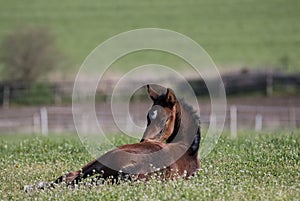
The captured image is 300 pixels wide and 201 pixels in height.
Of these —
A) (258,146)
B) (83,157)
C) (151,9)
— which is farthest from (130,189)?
(151,9)

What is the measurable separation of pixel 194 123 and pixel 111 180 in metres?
1.78

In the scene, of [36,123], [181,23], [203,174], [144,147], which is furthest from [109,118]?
[181,23]

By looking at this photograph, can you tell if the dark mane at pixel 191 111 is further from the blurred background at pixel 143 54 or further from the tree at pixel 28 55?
the tree at pixel 28 55

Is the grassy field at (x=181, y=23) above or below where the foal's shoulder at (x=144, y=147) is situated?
above

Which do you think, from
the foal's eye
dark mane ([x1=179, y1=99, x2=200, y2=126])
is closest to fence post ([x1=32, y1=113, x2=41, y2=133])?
dark mane ([x1=179, y1=99, x2=200, y2=126])

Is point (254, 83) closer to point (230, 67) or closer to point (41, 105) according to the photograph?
point (230, 67)

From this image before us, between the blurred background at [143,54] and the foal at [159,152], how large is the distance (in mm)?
20121

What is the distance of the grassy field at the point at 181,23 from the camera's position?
61406mm

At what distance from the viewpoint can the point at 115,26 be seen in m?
68.4

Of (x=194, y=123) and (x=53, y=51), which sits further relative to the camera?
(x=53, y=51)

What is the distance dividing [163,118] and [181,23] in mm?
58486

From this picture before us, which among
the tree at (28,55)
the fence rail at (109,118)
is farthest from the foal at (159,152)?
the tree at (28,55)

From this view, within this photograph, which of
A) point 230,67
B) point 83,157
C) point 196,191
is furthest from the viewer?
point 230,67

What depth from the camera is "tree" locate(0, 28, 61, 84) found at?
47500 mm
